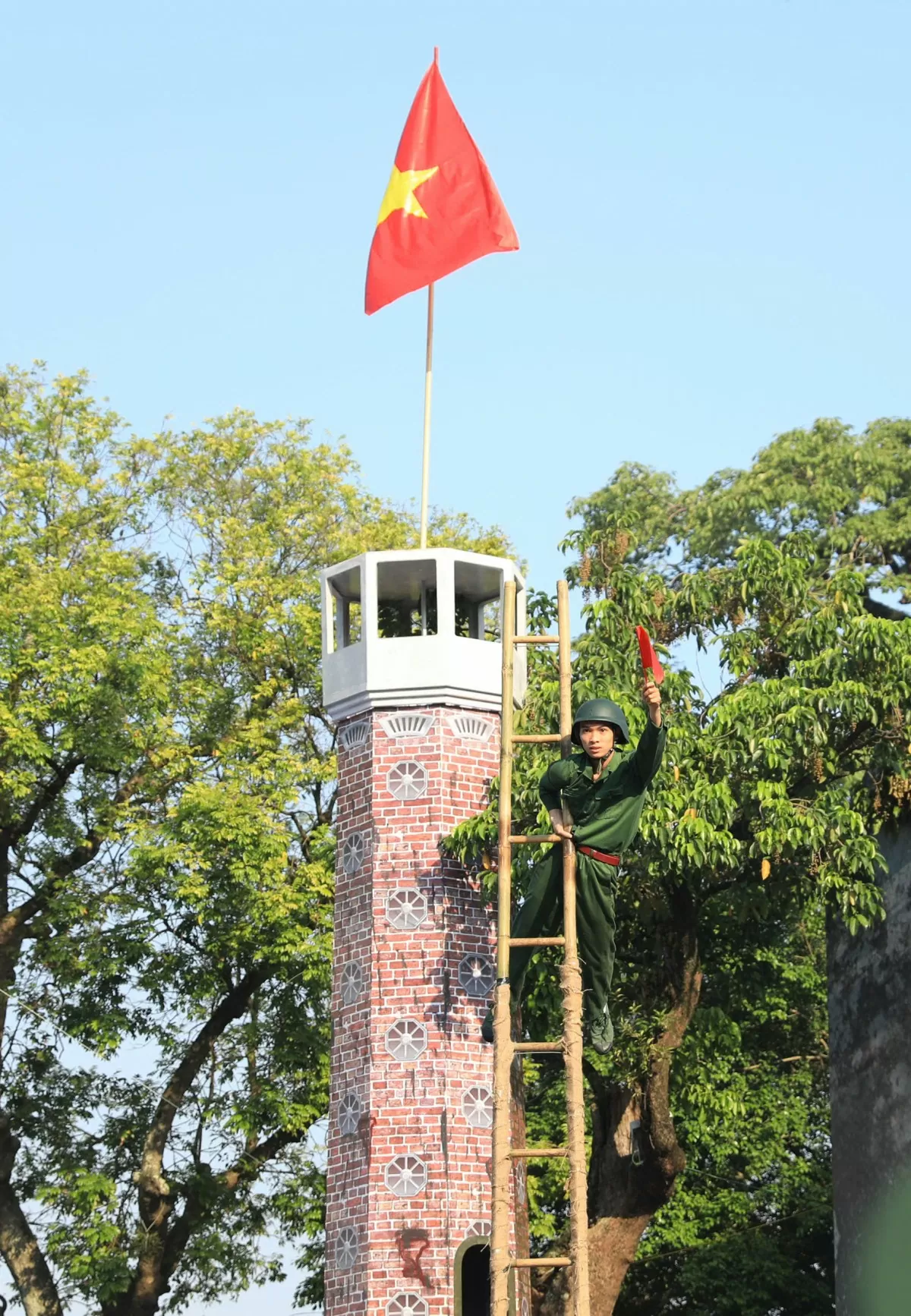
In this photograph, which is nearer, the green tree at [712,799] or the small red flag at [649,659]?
the small red flag at [649,659]

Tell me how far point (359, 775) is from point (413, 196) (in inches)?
169

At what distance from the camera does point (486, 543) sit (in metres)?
25.3

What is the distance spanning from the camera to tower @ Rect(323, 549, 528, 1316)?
13.2m

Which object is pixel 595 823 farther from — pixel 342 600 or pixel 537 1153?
pixel 342 600

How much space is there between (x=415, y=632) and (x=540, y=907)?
5.29 m

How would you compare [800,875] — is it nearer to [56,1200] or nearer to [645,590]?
[645,590]

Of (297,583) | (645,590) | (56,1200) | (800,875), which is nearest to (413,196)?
(645,590)

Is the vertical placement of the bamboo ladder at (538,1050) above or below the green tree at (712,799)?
below

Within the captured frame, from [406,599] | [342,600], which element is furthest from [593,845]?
[342,600]

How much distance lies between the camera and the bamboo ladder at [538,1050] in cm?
877

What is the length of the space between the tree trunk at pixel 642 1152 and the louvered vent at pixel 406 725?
3192 mm

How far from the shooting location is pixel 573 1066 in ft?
30.0

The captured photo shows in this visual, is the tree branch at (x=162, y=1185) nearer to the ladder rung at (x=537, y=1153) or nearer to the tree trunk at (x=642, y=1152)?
the tree trunk at (x=642, y=1152)

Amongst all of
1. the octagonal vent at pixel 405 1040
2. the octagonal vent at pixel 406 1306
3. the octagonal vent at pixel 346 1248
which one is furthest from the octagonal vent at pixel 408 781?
the octagonal vent at pixel 406 1306
